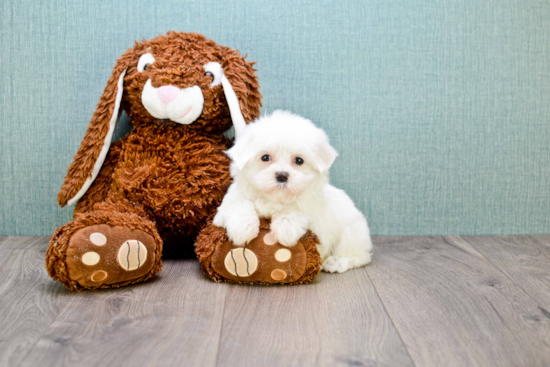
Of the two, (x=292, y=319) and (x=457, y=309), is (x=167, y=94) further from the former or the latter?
(x=457, y=309)

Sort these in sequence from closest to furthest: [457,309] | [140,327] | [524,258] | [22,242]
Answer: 1. [140,327]
2. [457,309]
3. [524,258]
4. [22,242]

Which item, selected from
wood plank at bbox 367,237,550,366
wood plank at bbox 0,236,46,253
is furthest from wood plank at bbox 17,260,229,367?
wood plank at bbox 0,236,46,253

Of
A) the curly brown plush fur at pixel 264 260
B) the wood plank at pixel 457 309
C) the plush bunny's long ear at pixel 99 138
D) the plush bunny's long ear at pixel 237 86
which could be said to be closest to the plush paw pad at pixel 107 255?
the curly brown plush fur at pixel 264 260

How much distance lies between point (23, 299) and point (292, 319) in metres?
0.63

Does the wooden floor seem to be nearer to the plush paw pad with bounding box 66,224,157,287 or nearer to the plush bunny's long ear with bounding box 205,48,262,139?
the plush paw pad with bounding box 66,224,157,287

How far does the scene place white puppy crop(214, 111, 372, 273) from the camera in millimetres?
1207

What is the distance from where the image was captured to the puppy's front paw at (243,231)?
1.23 metres

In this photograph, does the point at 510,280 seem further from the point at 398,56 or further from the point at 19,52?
the point at 19,52

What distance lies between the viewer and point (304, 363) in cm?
87

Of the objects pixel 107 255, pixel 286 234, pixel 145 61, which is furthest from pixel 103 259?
pixel 145 61

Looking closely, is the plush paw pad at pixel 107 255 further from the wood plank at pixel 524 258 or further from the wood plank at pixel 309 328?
the wood plank at pixel 524 258

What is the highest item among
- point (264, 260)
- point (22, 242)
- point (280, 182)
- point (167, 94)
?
point (167, 94)

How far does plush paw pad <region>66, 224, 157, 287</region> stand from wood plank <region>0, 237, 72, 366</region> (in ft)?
0.27

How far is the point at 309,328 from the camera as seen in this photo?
101 cm
